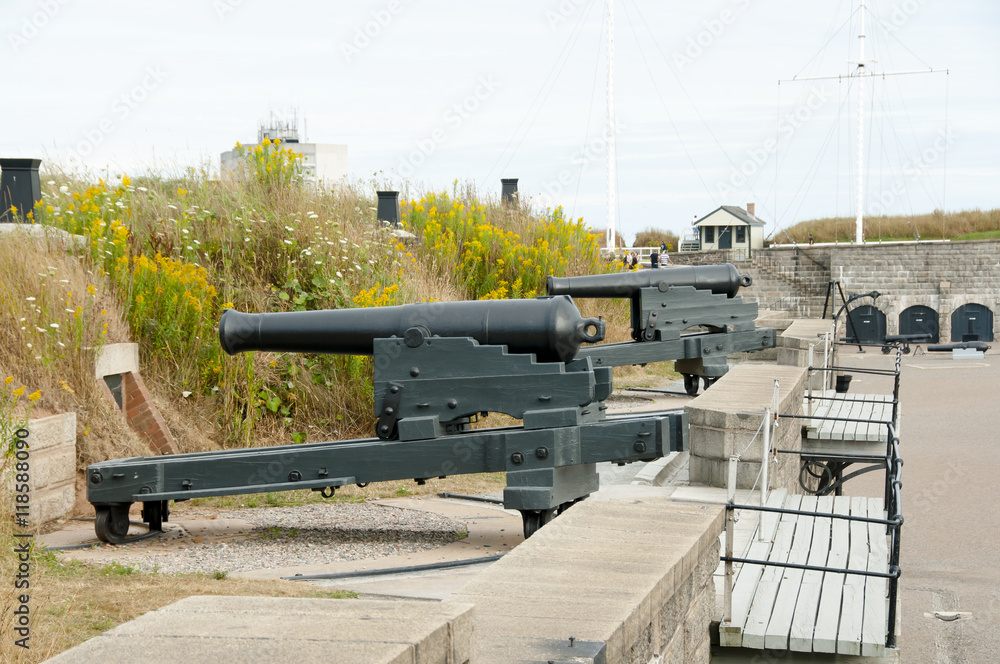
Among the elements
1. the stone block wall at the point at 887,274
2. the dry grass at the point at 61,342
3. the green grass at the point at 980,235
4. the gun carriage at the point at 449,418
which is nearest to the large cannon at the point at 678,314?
the dry grass at the point at 61,342

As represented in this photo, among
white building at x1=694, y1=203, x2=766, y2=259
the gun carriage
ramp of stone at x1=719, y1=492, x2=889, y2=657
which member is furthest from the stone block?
white building at x1=694, y1=203, x2=766, y2=259

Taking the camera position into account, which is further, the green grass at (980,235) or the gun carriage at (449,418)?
the green grass at (980,235)

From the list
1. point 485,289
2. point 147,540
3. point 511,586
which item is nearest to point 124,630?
point 511,586

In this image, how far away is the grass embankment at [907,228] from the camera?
4100cm

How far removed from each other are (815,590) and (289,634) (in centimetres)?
292

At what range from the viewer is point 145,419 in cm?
758

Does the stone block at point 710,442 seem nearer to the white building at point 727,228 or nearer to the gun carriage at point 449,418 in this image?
the gun carriage at point 449,418

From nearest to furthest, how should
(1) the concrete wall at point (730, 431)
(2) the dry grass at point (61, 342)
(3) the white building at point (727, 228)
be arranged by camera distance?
1. (1) the concrete wall at point (730, 431)
2. (2) the dry grass at point (61, 342)
3. (3) the white building at point (727, 228)

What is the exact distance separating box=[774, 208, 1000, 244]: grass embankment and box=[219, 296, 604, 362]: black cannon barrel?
37491 millimetres

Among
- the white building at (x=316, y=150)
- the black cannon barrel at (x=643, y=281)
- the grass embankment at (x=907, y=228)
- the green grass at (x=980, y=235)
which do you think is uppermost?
the white building at (x=316, y=150)

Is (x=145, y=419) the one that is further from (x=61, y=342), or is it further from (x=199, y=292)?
(x=199, y=292)

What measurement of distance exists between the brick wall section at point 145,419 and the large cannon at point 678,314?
4.75m

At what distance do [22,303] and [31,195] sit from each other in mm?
3572

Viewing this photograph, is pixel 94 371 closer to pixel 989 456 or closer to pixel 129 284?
pixel 129 284
